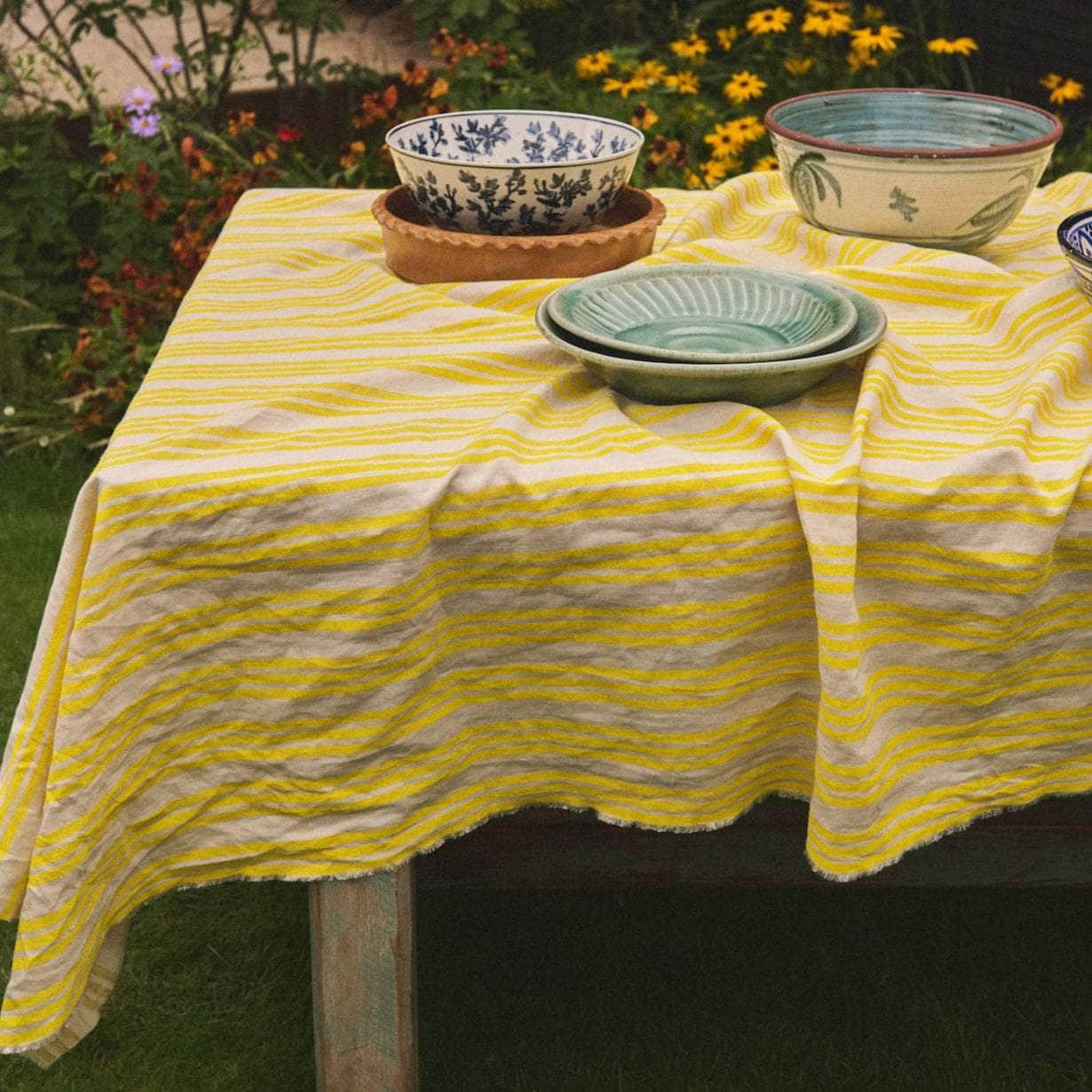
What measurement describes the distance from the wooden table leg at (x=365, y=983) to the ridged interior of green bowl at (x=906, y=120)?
3.87ft

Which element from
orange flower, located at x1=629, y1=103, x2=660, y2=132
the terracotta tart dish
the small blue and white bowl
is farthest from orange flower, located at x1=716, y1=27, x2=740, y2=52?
the small blue and white bowl

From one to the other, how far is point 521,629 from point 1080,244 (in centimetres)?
78

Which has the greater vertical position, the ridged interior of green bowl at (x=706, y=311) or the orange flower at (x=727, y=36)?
the ridged interior of green bowl at (x=706, y=311)

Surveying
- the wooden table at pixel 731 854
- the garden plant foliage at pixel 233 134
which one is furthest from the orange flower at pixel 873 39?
the wooden table at pixel 731 854

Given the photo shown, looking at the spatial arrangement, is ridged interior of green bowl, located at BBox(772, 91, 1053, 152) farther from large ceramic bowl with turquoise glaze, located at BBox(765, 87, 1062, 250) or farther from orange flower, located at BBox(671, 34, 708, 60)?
orange flower, located at BBox(671, 34, 708, 60)

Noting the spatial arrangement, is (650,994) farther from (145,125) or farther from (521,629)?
(145,125)

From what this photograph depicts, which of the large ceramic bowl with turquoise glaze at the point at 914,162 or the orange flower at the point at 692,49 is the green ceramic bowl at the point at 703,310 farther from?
the orange flower at the point at 692,49

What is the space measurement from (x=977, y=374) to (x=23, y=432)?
2565 millimetres

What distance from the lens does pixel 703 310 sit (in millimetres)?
1580

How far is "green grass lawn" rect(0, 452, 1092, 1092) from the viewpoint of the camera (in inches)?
74.8

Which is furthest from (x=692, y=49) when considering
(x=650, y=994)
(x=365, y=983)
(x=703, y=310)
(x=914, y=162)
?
(x=365, y=983)

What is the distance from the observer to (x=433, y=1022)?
1987 mm

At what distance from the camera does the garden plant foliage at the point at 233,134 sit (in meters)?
3.44

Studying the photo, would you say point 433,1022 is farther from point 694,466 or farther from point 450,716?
point 694,466
